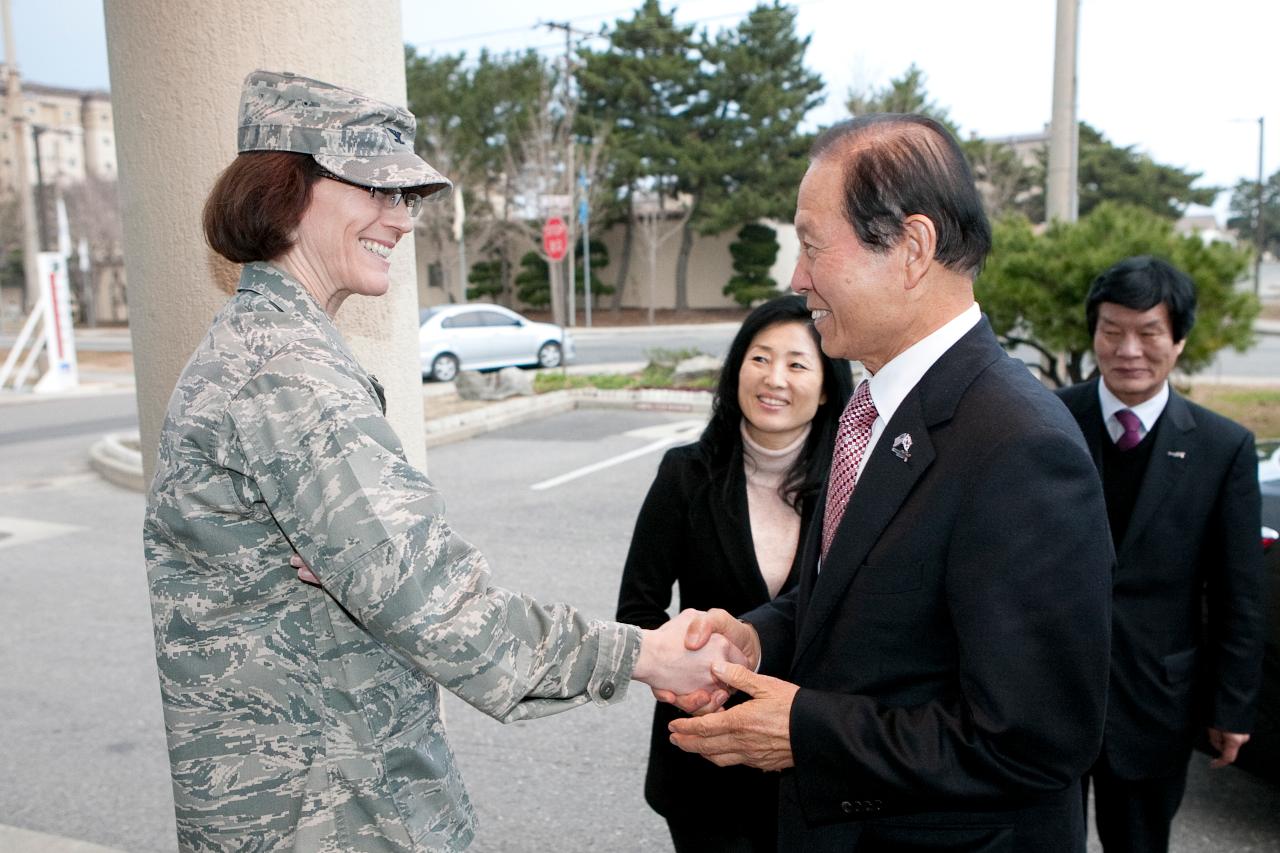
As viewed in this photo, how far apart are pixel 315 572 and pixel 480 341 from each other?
18629mm

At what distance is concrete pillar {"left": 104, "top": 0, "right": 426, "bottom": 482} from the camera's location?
2.54m

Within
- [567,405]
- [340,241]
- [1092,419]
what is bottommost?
[567,405]

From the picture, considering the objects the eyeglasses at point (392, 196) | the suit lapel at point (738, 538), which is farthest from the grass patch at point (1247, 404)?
the eyeglasses at point (392, 196)

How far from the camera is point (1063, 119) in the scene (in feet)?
29.3

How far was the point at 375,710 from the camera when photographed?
1.76m

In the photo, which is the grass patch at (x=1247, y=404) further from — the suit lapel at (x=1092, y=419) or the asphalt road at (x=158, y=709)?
the suit lapel at (x=1092, y=419)

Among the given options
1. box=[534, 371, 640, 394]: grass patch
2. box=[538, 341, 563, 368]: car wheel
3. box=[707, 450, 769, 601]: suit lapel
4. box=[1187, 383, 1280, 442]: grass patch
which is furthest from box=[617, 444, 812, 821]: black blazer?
box=[538, 341, 563, 368]: car wheel

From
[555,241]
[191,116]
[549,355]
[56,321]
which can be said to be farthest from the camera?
[555,241]

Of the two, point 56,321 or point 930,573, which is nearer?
point 930,573

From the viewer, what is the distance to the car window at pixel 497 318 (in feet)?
66.7

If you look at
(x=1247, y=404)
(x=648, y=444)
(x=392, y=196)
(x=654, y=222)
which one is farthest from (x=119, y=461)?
(x=654, y=222)

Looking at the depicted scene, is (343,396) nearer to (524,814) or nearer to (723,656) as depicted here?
(723,656)

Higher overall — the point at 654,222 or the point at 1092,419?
the point at 654,222

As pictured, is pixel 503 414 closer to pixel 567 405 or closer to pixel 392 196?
pixel 567 405
